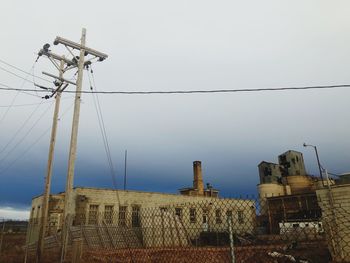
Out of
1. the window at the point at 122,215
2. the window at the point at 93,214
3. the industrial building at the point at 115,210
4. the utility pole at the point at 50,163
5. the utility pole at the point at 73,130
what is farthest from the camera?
the window at the point at 122,215

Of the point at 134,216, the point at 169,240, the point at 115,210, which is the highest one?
the point at 115,210

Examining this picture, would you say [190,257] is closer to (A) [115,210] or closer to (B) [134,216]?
(A) [115,210]

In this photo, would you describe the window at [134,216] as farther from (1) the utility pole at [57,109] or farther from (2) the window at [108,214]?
(1) the utility pole at [57,109]

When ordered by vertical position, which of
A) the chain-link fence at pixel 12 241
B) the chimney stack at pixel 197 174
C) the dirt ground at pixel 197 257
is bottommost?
the dirt ground at pixel 197 257

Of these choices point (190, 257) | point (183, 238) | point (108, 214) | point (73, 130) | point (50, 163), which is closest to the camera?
point (73, 130)

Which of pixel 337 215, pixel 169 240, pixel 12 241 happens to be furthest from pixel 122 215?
pixel 337 215

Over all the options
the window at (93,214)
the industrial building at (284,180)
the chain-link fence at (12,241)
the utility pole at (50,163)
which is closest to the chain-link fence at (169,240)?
the window at (93,214)

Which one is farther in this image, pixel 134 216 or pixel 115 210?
pixel 134 216

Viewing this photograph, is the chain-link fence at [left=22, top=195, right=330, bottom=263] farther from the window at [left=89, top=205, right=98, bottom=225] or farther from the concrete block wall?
the concrete block wall

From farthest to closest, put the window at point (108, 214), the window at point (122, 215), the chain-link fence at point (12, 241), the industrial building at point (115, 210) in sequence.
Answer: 1. the window at point (122, 215)
2. the window at point (108, 214)
3. the industrial building at point (115, 210)
4. the chain-link fence at point (12, 241)

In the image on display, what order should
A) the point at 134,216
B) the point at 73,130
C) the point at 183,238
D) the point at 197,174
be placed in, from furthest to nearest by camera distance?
the point at 197,174
the point at 134,216
the point at 183,238
the point at 73,130

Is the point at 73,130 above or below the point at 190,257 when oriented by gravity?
above

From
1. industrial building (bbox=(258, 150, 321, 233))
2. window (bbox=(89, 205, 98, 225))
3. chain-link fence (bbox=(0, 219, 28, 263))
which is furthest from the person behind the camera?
industrial building (bbox=(258, 150, 321, 233))

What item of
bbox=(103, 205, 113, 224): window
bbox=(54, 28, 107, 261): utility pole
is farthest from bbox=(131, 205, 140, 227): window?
bbox=(54, 28, 107, 261): utility pole
